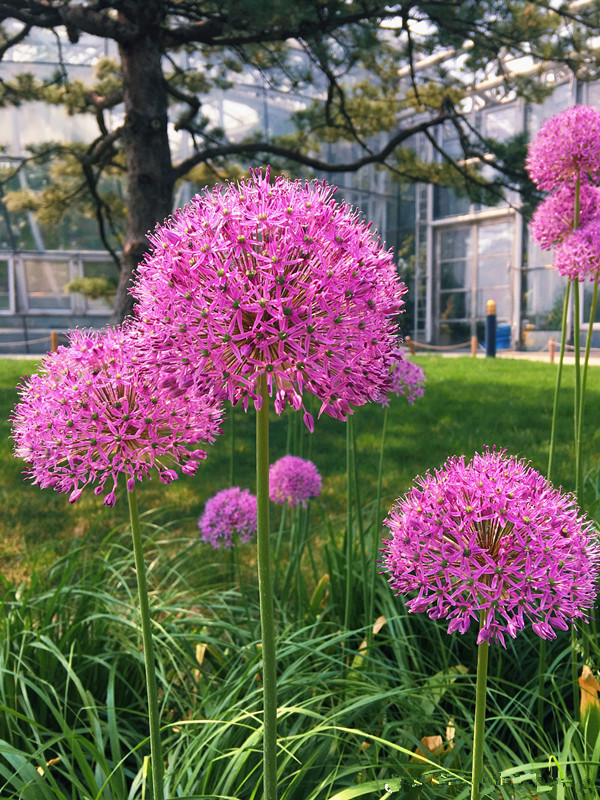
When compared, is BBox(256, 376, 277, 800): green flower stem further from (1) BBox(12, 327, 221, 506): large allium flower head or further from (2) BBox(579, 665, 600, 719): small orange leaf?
(2) BBox(579, 665, 600, 719): small orange leaf

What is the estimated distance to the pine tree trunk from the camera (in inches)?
311

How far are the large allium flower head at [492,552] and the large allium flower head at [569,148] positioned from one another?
2239mm

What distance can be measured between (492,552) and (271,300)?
705 mm

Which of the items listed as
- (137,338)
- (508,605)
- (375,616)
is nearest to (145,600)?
(137,338)

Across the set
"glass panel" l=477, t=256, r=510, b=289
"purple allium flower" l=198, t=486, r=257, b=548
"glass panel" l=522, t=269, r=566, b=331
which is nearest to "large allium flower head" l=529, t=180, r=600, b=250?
"purple allium flower" l=198, t=486, r=257, b=548

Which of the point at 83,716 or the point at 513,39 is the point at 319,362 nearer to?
the point at 83,716

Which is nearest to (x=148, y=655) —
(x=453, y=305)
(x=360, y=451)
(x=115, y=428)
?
(x=115, y=428)

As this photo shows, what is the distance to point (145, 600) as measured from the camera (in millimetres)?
1563

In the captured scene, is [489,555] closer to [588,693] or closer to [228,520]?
[588,693]

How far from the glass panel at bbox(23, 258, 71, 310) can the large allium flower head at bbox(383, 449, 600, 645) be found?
80.9 ft

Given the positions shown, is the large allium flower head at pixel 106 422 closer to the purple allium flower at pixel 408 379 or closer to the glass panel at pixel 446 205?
the purple allium flower at pixel 408 379

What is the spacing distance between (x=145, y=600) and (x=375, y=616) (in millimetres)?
1990

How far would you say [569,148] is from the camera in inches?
123

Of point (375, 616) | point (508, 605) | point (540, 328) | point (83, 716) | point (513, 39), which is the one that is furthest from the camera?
point (540, 328)
